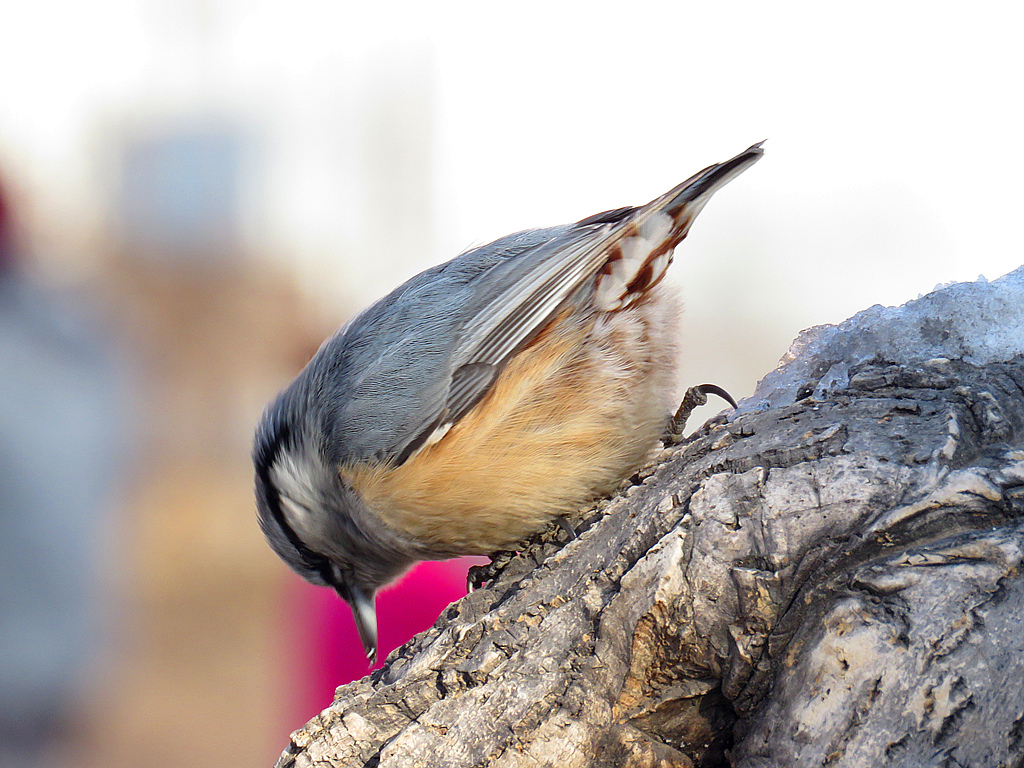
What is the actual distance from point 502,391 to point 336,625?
148 centimetres

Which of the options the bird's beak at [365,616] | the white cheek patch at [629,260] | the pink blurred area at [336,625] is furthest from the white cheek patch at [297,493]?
the pink blurred area at [336,625]

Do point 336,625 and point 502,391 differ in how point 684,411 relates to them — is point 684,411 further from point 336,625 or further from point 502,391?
point 336,625

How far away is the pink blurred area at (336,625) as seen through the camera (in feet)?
6.50

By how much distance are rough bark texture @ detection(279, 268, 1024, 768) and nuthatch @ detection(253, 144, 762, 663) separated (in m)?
0.12

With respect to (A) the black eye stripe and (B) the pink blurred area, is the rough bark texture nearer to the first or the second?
(A) the black eye stripe

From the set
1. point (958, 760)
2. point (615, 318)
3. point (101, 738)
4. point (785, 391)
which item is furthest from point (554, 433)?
point (101, 738)

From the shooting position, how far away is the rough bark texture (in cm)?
52

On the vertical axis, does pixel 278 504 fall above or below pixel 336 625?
above

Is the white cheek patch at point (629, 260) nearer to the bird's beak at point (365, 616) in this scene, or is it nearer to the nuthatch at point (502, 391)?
the nuthatch at point (502, 391)

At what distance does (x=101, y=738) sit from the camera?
2.04 m

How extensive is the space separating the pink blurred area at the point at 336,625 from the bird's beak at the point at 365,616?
2.61 ft

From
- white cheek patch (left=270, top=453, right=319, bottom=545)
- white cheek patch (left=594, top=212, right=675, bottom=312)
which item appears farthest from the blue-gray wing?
white cheek patch (left=270, top=453, right=319, bottom=545)

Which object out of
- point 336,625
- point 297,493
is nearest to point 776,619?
point 297,493

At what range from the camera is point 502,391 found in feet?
2.96
